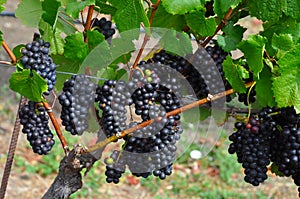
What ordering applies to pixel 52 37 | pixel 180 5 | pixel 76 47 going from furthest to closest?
pixel 52 37 → pixel 76 47 → pixel 180 5

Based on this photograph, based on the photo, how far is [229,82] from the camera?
115cm

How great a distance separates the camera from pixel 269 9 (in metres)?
1.12

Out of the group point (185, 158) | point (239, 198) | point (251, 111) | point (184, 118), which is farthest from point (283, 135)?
point (185, 158)

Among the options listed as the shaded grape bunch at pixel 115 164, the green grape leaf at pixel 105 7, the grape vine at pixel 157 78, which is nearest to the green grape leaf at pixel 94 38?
the grape vine at pixel 157 78

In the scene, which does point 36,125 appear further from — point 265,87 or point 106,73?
point 265,87

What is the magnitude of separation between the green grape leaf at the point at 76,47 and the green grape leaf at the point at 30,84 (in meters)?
0.12

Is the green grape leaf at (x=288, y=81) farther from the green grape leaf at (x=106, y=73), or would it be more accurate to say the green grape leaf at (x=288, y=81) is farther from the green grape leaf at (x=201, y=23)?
the green grape leaf at (x=106, y=73)

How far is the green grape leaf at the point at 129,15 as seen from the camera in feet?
3.57

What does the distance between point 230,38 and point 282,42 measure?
5.3 inches

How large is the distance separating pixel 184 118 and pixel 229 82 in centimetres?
20

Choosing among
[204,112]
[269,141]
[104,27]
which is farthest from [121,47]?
[269,141]

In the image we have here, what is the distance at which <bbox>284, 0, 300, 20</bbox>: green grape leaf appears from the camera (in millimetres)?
1110

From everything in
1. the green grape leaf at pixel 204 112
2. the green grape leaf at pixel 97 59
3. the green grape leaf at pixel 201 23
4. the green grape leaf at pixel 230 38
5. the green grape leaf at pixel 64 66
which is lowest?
the green grape leaf at pixel 204 112

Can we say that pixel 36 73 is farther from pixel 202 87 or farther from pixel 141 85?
pixel 202 87
